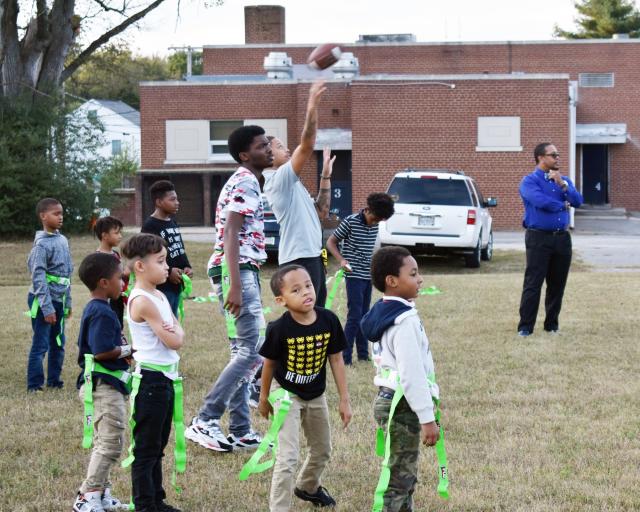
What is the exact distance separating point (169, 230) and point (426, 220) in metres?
12.7

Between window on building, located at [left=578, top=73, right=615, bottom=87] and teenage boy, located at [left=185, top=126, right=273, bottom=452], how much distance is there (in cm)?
4024

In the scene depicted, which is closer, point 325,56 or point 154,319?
point 154,319

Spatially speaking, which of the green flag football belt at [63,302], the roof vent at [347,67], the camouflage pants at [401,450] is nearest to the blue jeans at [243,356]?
the camouflage pants at [401,450]

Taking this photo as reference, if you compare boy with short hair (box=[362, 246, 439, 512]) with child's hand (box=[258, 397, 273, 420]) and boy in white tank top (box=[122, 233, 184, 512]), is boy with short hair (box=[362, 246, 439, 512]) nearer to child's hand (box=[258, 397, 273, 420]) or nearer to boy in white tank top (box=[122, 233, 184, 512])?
child's hand (box=[258, 397, 273, 420])

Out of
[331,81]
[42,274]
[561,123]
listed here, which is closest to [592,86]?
[561,123]

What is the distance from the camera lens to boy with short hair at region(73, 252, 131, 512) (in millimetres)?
5230

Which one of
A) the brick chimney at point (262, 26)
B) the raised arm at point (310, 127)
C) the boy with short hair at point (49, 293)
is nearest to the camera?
the raised arm at point (310, 127)

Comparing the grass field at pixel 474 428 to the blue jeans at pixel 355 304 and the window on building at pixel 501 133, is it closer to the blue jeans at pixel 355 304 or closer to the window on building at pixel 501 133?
the blue jeans at pixel 355 304

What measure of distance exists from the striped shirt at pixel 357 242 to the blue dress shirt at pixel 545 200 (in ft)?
7.09

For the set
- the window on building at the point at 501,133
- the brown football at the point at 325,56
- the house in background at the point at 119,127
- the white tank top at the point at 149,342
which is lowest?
the white tank top at the point at 149,342

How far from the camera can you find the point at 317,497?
538cm

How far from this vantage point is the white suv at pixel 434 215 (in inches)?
808

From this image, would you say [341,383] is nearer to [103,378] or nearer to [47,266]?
[103,378]

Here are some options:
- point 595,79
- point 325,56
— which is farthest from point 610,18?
point 325,56
